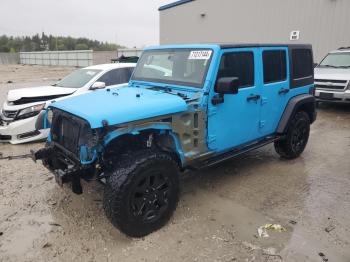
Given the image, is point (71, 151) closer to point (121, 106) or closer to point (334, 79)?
point (121, 106)

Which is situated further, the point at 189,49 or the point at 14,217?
the point at 189,49

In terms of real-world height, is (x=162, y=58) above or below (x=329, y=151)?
above

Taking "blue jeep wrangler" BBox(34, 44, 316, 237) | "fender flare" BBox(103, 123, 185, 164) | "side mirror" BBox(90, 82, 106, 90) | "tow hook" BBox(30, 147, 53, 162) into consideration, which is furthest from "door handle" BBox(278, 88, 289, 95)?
"side mirror" BBox(90, 82, 106, 90)

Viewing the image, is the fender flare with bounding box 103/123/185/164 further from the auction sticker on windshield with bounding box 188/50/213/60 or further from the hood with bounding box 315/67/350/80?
the hood with bounding box 315/67/350/80

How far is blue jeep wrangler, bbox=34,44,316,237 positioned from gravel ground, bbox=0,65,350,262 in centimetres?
37

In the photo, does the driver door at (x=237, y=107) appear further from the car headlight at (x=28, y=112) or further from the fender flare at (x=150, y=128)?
the car headlight at (x=28, y=112)

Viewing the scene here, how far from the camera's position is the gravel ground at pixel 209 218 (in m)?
3.14

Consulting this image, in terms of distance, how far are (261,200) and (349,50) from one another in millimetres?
8770

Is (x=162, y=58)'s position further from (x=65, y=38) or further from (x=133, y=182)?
(x=65, y=38)

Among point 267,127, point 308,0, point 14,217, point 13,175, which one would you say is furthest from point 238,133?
point 308,0

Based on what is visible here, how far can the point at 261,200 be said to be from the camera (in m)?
4.19

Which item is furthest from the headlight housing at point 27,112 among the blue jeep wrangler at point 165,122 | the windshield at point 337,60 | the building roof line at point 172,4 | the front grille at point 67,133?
the building roof line at point 172,4

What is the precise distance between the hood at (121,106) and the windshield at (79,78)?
11.7 feet

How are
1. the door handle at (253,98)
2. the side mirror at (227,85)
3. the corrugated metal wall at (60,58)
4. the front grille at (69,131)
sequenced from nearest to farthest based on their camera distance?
the front grille at (69,131), the side mirror at (227,85), the door handle at (253,98), the corrugated metal wall at (60,58)
